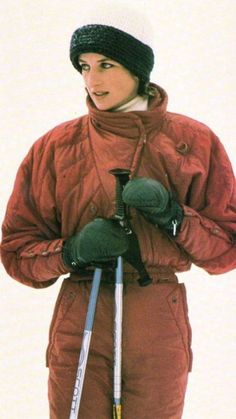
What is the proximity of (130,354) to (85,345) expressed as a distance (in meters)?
0.11

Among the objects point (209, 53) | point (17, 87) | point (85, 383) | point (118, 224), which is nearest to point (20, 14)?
point (17, 87)

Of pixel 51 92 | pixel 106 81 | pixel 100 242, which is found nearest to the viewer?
pixel 100 242

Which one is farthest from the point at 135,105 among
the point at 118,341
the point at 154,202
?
the point at 118,341

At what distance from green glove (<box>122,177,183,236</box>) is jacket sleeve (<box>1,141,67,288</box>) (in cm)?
24

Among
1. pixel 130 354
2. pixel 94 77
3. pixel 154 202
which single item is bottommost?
pixel 130 354

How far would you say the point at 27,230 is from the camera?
1.71 m

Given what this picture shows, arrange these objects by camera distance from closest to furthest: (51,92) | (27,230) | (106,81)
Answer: (106,81) → (27,230) → (51,92)

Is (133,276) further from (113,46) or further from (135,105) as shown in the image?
(113,46)

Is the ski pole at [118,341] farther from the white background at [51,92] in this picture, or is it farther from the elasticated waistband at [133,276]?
the white background at [51,92]

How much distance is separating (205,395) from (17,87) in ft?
3.92

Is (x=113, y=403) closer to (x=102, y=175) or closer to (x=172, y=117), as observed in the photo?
(x=102, y=175)

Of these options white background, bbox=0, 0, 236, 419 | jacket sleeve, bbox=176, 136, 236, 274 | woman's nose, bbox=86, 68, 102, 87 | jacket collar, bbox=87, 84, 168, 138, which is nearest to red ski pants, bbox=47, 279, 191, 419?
jacket sleeve, bbox=176, 136, 236, 274

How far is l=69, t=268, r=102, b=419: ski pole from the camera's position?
5.19 feet

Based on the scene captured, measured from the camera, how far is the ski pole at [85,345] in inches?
62.3
